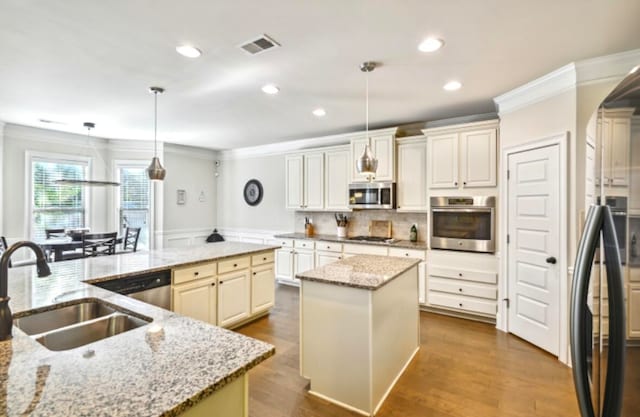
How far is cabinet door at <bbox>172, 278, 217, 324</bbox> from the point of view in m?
2.94

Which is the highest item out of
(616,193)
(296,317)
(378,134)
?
(378,134)

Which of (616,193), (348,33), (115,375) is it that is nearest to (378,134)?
Answer: (348,33)

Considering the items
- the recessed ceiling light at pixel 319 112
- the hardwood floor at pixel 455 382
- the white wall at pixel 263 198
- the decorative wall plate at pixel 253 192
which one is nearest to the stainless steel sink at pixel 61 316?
the hardwood floor at pixel 455 382

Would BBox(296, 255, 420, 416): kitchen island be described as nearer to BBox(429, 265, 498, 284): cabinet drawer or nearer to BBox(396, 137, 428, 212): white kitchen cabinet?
BBox(429, 265, 498, 284): cabinet drawer

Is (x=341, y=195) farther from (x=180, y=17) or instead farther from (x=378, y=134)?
(x=180, y=17)

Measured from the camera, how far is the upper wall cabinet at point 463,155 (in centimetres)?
372

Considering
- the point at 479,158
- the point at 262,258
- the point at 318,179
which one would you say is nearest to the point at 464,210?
the point at 479,158

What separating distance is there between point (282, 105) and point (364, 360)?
303 cm

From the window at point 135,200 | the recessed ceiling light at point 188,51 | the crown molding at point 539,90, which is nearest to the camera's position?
the recessed ceiling light at point 188,51

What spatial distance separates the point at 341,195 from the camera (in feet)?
17.1

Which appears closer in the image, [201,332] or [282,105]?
[201,332]

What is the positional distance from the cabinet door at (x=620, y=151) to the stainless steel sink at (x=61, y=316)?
2.22m

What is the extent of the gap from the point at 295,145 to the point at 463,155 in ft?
10.5

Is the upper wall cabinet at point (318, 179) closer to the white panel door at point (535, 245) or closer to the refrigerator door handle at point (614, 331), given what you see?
the white panel door at point (535, 245)
